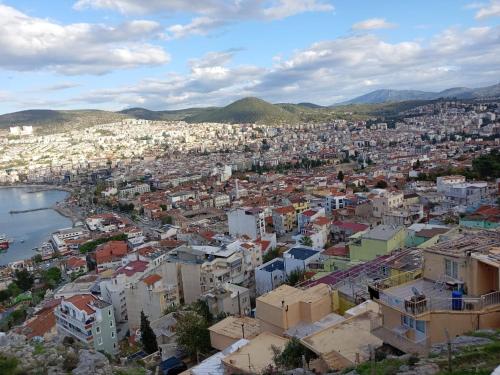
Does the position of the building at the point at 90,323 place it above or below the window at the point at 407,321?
below

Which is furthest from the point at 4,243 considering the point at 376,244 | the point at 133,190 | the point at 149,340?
the point at 376,244

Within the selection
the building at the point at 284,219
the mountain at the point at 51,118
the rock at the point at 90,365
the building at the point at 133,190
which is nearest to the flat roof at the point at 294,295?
the rock at the point at 90,365

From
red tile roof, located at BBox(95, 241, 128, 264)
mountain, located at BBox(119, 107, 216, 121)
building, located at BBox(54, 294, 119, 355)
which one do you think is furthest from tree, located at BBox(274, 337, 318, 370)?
mountain, located at BBox(119, 107, 216, 121)

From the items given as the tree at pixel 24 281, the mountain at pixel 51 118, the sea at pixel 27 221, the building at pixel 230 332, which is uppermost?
the mountain at pixel 51 118

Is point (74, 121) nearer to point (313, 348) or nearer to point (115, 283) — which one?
point (115, 283)

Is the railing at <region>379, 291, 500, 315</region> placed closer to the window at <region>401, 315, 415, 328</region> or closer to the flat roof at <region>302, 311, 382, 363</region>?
the window at <region>401, 315, 415, 328</region>

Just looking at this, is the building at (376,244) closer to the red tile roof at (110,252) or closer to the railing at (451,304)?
the railing at (451,304)

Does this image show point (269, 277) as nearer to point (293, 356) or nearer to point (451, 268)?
point (293, 356)
